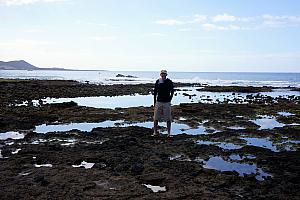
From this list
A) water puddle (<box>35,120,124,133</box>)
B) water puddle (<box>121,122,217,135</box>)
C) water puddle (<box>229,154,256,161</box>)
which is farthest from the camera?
water puddle (<box>35,120,124,133</box>)

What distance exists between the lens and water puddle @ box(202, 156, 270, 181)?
29.1ft

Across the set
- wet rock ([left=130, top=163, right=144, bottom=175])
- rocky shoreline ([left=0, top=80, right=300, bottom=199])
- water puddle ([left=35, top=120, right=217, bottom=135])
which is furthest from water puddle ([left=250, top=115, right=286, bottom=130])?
wet rock ([left=130, top=163, right=144, bottom=175])

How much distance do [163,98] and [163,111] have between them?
487 millimetres

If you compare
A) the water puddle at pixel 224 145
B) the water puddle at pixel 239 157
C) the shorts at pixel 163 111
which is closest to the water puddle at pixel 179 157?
the water puddle at pixel 239 157

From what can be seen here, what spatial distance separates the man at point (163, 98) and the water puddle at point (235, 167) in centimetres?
334

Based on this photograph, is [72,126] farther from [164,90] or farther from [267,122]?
[267,122]

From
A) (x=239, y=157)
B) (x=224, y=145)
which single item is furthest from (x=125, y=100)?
(x=239, y=157)

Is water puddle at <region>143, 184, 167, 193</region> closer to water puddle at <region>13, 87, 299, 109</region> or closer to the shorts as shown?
the shorts

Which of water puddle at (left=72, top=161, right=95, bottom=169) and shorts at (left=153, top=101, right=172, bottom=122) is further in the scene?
shorts at (left=153, top=101, right=172, bottom=122)

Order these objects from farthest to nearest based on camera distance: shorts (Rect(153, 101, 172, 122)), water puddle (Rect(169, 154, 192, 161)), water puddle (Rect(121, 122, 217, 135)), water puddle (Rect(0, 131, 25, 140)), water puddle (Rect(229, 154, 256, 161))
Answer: water puddle (Rect(121, 122, 217, 135))
water puddle (Rect(0, 131, 25, 140))
shorts (Rect(153, 101, 172, 122))
water puddle (Rect(229, 154, 256, 161))
water puddle (Rect(169, 154, 192, 161))

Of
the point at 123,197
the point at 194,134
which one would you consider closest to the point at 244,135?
the point at 194,134

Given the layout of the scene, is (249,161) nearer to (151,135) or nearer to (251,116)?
(151,135)

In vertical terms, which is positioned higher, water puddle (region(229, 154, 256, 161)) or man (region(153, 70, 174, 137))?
man (region(153, 70, 174, 137))

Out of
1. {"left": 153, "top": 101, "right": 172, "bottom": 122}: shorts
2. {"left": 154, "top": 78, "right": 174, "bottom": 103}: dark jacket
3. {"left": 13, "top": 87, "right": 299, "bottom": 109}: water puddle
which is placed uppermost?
{"left": 154, "top": 78, "right": 174, "bottom": 103}: dark jacket
